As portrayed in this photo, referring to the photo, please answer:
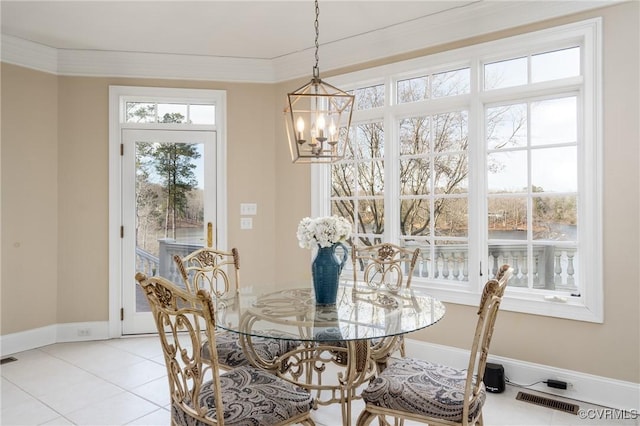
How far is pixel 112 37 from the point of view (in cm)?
363

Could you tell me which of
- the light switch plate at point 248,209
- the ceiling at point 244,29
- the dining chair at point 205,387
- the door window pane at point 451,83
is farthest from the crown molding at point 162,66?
the dining chair at point 205,387

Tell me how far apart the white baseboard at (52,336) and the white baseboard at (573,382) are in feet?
10.9

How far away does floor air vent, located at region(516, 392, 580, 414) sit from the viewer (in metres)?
2.55

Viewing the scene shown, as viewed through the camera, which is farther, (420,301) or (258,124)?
(258,124)

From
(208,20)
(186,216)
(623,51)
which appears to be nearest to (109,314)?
(186,216)

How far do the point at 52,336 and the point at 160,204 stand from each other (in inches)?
63.4

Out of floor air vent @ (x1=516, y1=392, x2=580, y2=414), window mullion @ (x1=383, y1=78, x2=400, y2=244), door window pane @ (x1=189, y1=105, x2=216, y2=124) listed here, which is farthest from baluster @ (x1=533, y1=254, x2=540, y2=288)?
door window pane @ (x1=189, y1=105, x2=216, y2=124)

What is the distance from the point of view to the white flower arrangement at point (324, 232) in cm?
205

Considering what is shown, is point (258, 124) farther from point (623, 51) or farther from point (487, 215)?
point (623, 51)

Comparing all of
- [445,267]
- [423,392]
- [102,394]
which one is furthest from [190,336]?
[445,267]

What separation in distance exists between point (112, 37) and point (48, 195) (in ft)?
5.35

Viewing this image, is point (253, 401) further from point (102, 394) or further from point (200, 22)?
point (200, 22)

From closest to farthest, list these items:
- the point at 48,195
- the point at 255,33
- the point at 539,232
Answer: the point at 539,232, the point at 255,33, the point at 48,195

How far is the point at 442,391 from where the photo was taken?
5.50ft
